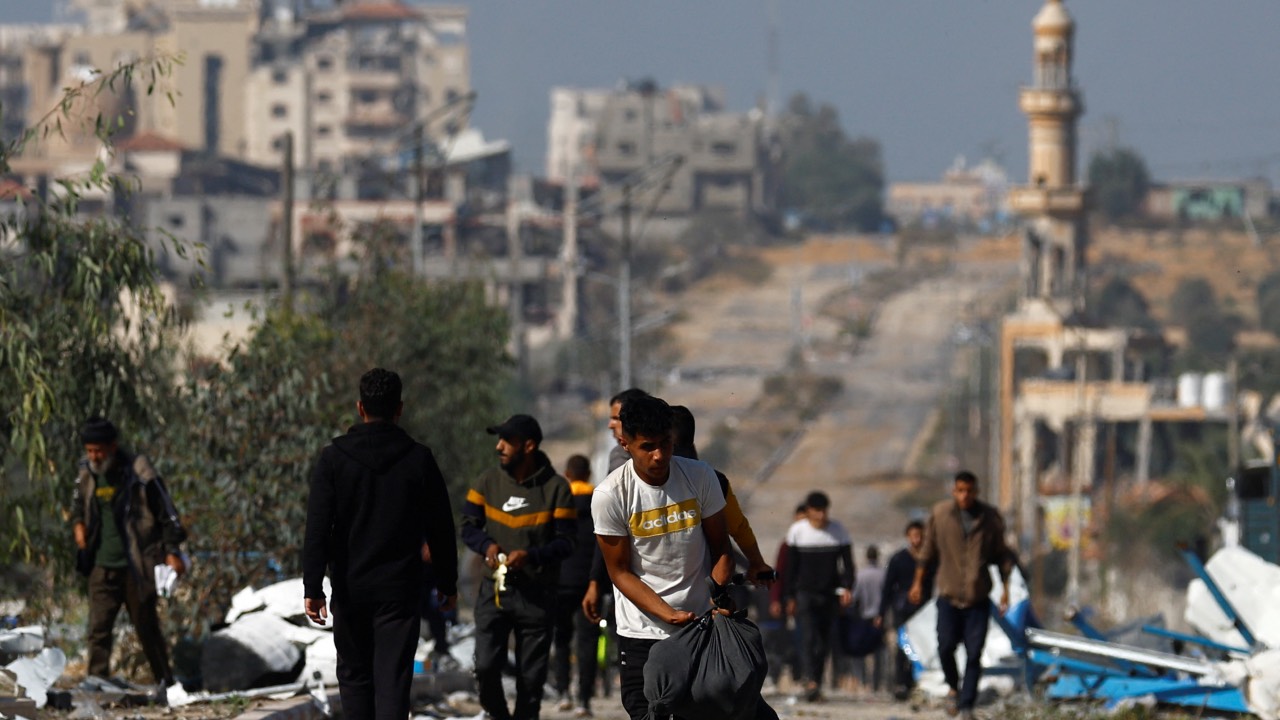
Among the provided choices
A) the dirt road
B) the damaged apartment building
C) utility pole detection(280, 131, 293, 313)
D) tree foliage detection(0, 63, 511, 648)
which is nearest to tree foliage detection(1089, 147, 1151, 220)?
the dirt road

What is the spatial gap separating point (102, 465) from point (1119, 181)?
135212 millimetres

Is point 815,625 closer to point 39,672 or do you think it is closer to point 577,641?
point 577,641

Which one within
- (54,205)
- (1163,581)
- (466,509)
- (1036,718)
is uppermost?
(54,205)

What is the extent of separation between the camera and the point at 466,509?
1041cm

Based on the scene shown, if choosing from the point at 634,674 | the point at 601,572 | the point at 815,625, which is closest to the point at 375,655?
the point at 634,674

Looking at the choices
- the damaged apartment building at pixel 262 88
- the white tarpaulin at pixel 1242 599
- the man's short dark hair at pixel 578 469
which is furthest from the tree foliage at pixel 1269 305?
the man's short dark hair at pixel 578 469

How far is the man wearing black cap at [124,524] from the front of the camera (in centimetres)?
1163

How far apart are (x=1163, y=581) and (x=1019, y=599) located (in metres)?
42.7

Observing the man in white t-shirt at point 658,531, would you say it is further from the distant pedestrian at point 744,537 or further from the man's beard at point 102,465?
the man's beard at point 102,465

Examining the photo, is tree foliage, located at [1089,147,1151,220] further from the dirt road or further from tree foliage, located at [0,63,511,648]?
tree foliage, located at [0,63,511,648]

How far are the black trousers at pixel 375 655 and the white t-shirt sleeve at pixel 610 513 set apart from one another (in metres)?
1.24

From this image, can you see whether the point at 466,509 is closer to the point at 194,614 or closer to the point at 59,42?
the point at 194,614

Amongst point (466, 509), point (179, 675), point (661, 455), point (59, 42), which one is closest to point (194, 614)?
point (179, 675)

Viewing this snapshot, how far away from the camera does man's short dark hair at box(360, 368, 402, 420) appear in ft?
27.6
